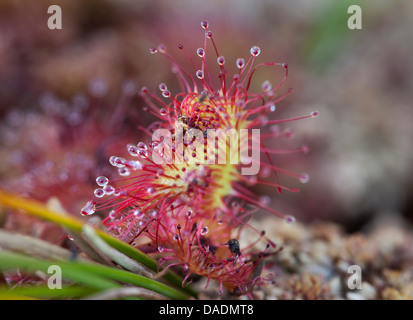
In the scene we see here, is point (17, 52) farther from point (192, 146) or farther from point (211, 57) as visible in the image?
point (192, 146)

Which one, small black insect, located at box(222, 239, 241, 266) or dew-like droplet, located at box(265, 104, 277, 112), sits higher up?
dew-like droplet, located at box(265, 104, 277, 112)

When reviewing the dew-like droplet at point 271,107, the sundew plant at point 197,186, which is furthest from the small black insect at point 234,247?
the dew-like droplet at point 271,107

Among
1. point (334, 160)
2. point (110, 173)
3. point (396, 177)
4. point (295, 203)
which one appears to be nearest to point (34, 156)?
point (110, 173)

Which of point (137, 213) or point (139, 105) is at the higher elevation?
point (139, 105)
